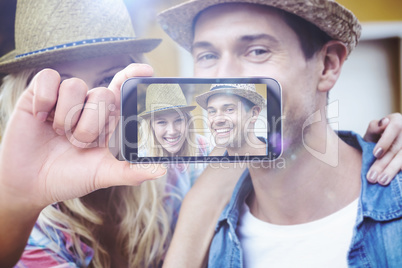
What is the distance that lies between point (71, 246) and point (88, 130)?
0.45 metres

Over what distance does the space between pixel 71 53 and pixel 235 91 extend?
0.38 meters

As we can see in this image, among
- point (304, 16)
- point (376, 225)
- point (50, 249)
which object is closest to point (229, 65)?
point (304, 16)

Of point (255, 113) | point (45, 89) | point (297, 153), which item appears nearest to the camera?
point (45, 89)

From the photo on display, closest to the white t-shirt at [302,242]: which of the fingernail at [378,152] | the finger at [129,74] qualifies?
the fingernail at [378,152]

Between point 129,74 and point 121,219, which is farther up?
point 129,74

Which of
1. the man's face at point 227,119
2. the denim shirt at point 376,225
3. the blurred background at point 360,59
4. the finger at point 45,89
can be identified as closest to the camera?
the finger at point 45,89

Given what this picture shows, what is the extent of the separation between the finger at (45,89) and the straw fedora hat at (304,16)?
1.30 feet

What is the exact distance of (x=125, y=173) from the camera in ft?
1.51

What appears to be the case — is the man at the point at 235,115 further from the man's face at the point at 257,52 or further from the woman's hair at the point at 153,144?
the man's face at the point at 257,52

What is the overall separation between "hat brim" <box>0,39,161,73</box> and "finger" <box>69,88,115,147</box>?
0.30 metres

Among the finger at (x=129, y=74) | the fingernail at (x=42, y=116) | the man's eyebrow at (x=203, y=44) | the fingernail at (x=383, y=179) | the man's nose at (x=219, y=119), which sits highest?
the man's eyebrow at (x=203, y=44)

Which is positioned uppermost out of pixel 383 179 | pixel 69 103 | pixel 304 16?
pixel 304 16

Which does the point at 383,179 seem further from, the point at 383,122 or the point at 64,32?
the point at 64,32

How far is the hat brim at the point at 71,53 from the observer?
700 millimetres
